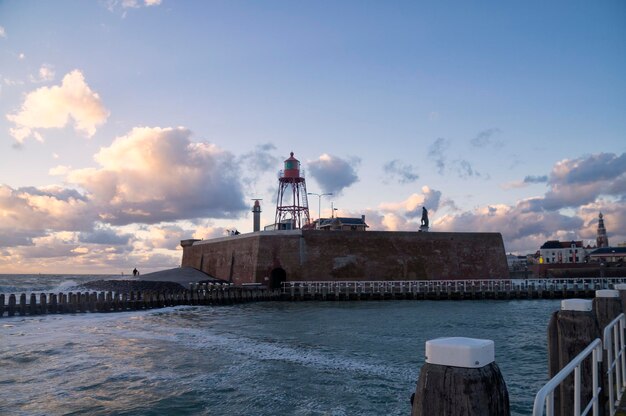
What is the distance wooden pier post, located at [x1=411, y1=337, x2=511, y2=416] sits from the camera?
2033 millimetres

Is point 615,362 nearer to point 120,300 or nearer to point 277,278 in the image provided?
point 120,300

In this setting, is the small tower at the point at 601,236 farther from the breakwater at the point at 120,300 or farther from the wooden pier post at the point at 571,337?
the wooden pier post at the point at 571,337

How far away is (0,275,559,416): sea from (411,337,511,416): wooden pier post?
7.36 m

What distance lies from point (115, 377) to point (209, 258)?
131 ft

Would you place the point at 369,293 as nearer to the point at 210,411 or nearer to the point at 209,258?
the point at 209,258

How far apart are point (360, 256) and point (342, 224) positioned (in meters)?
8.03

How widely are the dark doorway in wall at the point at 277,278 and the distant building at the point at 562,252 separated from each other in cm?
6378

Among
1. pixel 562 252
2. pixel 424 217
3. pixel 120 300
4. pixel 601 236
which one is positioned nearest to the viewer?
pixel 120 300

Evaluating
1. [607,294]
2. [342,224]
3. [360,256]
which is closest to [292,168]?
[342,224]

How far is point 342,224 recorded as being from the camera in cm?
4969

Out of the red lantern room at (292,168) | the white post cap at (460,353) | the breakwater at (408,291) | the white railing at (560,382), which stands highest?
the red lantern room at (292,168)

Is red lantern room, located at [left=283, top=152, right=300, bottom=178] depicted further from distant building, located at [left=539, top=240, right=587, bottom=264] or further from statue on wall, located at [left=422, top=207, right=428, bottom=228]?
distant building, located at [left=539, top=240, right=587, bottom=264]

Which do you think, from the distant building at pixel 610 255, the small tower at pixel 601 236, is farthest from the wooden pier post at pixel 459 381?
the small tower at pixel 601 236

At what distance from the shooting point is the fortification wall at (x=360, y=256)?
4047 cm
